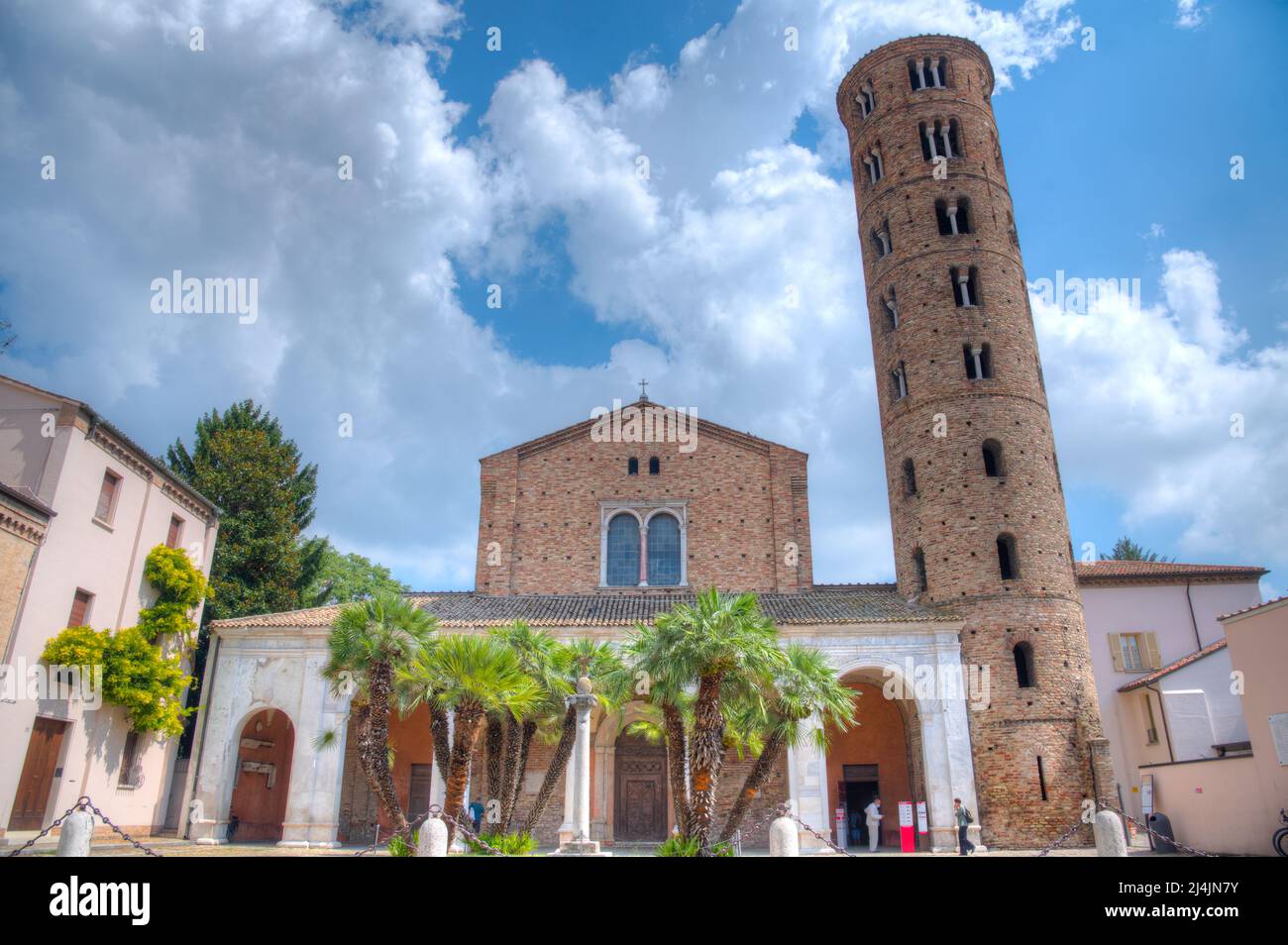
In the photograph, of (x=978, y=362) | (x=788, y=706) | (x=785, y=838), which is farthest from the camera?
(x=978, y=362)

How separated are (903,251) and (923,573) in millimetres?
10377

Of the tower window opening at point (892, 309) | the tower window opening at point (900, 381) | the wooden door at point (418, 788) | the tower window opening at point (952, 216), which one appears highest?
the tower window opening at point (952, 216)

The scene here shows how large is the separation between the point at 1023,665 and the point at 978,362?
29.6 ft

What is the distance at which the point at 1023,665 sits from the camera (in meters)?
22.6

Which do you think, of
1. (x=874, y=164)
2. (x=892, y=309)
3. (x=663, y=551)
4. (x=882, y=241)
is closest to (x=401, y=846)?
(x=663, y=551)

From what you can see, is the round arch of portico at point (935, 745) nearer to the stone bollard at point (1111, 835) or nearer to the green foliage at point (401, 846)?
the stone bollard at point (1111, 835)

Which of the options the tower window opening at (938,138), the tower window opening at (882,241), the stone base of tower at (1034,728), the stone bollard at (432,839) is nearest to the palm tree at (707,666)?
the stone bollard at (432,839)

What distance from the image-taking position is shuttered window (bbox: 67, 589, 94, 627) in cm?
1911

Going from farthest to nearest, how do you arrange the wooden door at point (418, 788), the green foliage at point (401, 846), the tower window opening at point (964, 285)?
1. the tower window opening at point (964, 285)
2. the wooden door at point (418, 788)
3. the green foliage at point (401, 846)

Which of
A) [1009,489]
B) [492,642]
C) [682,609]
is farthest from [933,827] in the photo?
[492,642]

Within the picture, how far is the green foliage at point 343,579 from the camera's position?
33.5 metres

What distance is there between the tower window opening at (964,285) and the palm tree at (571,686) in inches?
645

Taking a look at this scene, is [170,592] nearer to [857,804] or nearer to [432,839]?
[432,839]
